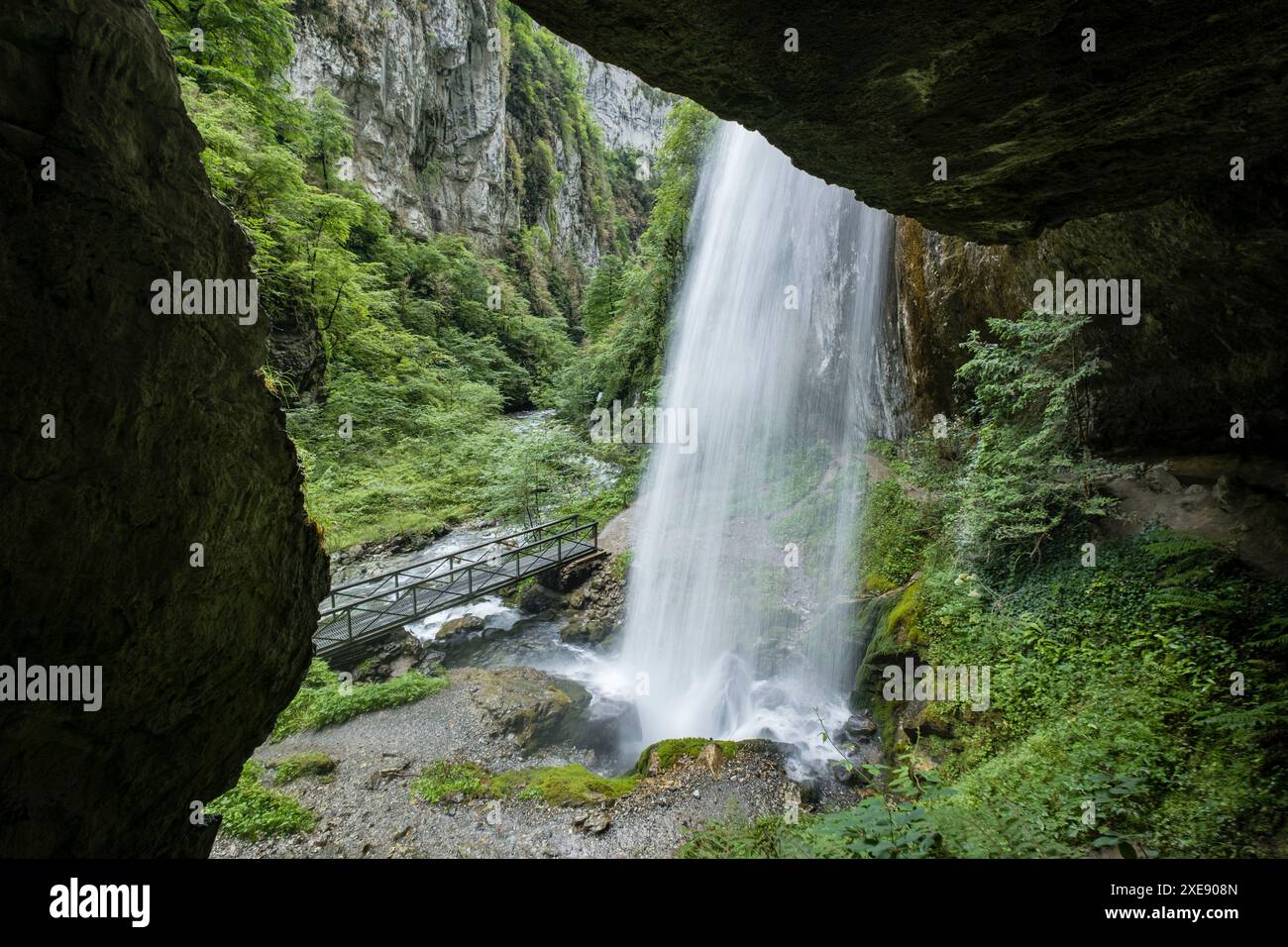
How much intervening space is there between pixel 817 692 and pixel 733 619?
283 centimetres

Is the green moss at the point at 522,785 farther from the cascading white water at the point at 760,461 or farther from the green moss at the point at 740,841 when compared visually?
the cascading white water at the point at 760,461

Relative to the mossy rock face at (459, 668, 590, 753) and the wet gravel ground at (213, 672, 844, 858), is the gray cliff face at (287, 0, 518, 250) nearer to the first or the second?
the mossy rock face at (459, 668, 590, 753)

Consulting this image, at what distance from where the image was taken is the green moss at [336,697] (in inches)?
306

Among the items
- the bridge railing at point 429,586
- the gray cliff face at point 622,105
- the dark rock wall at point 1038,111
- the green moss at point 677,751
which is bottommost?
the green moss at point 677,751

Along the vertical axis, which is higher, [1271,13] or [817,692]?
[1271,13]

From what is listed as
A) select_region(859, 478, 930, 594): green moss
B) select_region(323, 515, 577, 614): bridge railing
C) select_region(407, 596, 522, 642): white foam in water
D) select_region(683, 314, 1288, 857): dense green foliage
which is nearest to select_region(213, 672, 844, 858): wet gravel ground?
select_region(683, 314, 1288, 857): dense green foliage

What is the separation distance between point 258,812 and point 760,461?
42.2 ft

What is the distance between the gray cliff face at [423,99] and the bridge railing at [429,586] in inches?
973

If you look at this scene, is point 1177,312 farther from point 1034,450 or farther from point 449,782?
point 449,782

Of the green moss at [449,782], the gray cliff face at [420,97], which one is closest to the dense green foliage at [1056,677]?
the green moss at [449,782]

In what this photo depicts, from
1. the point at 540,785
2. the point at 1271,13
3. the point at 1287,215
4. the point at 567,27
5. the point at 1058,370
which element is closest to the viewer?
the point at 1271,13

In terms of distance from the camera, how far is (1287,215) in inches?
161
